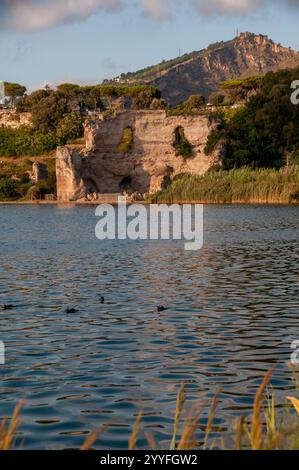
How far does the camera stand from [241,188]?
6069 centimetres

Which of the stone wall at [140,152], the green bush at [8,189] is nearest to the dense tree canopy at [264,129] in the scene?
the stone wall at [140,152]

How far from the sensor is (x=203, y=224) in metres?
42.8

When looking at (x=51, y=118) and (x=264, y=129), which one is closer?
(x=264, y=129)

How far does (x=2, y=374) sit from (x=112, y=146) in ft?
261

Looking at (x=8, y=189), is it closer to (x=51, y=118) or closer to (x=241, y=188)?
(x=51, y=118)

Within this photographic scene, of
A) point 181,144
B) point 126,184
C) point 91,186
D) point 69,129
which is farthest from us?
A: point 69,129

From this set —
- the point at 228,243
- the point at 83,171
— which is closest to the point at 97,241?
the point at 228,243

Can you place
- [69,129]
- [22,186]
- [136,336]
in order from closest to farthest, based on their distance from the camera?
[136,336] < [22,186] < [69,129]

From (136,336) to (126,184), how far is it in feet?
256

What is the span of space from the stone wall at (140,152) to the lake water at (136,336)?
60.0m

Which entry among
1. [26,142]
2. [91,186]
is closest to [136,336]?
[91,186]

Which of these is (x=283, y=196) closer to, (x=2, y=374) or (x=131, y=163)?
(x=131, y=163)

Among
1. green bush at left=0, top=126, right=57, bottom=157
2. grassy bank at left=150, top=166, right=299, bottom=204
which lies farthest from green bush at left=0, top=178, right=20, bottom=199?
grassy bank at left=150, top=166, right=299, bottom=204

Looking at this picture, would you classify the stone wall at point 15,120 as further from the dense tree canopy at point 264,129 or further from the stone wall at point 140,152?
the dense tree canopy at point 264,129
